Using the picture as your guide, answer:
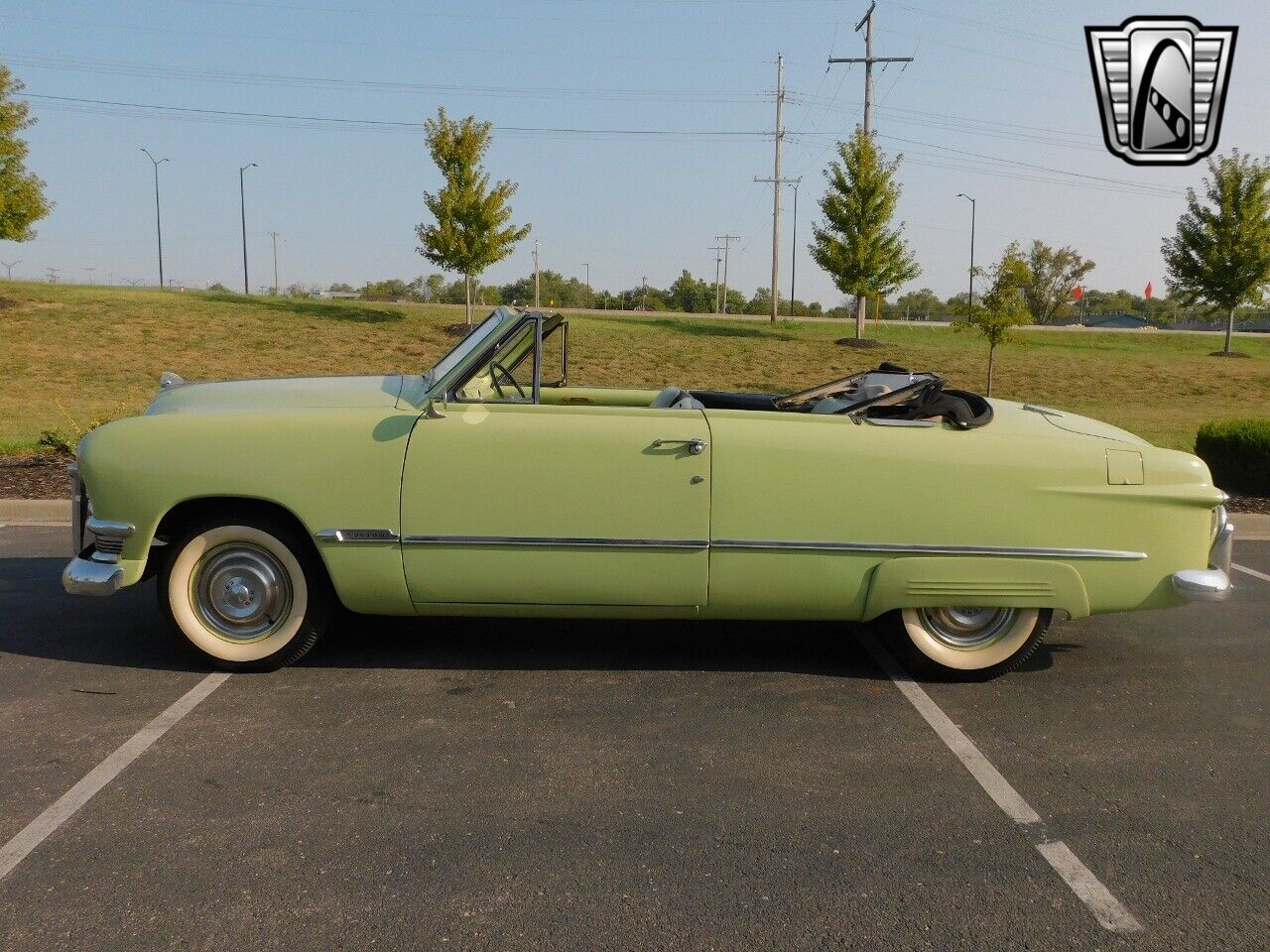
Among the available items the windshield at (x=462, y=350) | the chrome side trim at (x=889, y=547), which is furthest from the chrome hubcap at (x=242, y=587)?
the chrome side trim at (x=889, y=547)

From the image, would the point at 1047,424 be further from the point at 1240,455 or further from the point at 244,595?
the point at 1240,455

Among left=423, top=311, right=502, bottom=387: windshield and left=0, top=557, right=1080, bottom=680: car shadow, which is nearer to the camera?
left=423, top=311, right=502, bottom=387: windshield

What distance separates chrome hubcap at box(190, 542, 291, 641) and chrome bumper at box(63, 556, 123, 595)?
0.98 feet

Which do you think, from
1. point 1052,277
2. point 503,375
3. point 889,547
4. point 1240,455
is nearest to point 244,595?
point 503,375

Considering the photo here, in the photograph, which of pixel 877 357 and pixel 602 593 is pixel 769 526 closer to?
pixel 602 593

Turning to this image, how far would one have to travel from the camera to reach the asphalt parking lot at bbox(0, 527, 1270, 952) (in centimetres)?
273

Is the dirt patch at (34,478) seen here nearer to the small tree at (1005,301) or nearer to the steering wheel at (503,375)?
the steering wheel at (503,375)

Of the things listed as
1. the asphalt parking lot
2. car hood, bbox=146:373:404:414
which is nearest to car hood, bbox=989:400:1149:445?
the asphalt parking lot

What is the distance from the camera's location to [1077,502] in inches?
172

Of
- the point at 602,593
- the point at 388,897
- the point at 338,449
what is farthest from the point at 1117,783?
the point at 338,449

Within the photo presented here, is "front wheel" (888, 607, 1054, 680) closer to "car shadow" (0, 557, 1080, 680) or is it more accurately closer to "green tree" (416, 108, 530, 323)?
Answer: "car shadow" (0, 557, 1080, 680)

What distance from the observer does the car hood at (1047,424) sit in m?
4.55

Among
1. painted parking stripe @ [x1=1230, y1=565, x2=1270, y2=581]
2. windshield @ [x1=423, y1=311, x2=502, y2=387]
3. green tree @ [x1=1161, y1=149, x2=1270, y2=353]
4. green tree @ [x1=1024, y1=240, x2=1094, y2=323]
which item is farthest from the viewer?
green tree @ [x1=1024, y1=240, x2=1094, y2=323]

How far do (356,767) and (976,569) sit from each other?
8.45 feet
